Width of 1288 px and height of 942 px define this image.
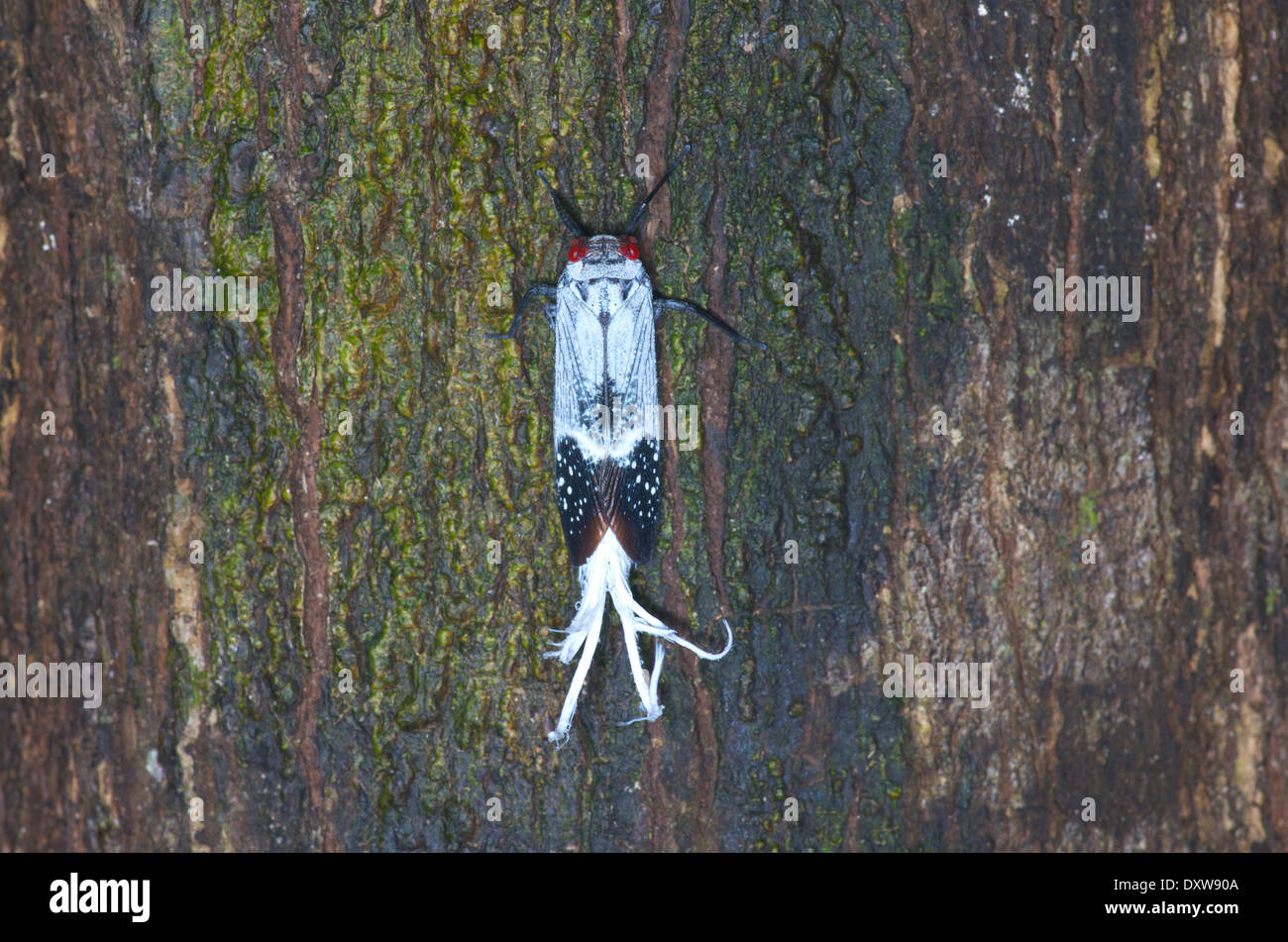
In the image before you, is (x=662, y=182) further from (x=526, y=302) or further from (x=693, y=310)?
(x=526, y=302)

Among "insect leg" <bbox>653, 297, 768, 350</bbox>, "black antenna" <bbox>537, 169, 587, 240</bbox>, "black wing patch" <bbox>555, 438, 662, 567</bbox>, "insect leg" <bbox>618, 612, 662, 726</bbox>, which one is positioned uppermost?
"black antenna" <bbox>537, 169, 587, 240</bbox>

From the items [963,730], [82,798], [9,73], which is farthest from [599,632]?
[9,73]

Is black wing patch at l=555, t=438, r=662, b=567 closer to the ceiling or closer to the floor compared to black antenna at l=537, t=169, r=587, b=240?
closer to the floor

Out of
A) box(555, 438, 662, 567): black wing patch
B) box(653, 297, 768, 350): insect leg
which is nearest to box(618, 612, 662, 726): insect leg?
box(555, 438, 662, 567): black wing patch

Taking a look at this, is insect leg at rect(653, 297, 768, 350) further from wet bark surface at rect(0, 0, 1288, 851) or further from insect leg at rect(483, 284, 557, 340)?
insect leg at rect(483, 284, 557, 340)

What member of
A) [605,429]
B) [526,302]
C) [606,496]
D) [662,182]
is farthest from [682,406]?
[662,182]

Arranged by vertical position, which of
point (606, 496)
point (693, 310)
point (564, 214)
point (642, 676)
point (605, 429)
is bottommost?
point (642, 676)

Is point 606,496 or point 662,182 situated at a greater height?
point 662,182

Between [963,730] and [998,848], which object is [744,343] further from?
[998,848]
